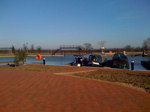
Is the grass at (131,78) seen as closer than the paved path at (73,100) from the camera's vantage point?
No

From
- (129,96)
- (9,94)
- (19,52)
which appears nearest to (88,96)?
(129,96)

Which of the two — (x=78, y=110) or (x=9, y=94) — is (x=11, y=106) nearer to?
(x=9, y=94)

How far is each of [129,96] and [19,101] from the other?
418 centimetres

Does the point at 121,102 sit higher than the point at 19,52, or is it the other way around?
the point at 19,52

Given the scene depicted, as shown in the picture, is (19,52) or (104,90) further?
(19,52)

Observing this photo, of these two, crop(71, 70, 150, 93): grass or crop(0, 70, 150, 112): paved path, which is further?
crop(71, 70, 150, 93): grass

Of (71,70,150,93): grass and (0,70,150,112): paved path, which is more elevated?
(0,70,150,112): paved path

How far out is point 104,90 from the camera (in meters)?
6.97

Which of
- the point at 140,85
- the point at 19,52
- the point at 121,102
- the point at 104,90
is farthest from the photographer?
the point at 19,52

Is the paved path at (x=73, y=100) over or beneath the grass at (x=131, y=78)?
over

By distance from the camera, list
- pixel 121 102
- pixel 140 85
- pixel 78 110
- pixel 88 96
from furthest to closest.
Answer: pixel 140 85 < pixel 88 96 < pixel 121 102 < pixel 78 110

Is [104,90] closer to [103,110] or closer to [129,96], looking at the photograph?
[129,96]

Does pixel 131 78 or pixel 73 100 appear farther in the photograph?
pixel 131 78

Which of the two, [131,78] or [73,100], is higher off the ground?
[73,100]
